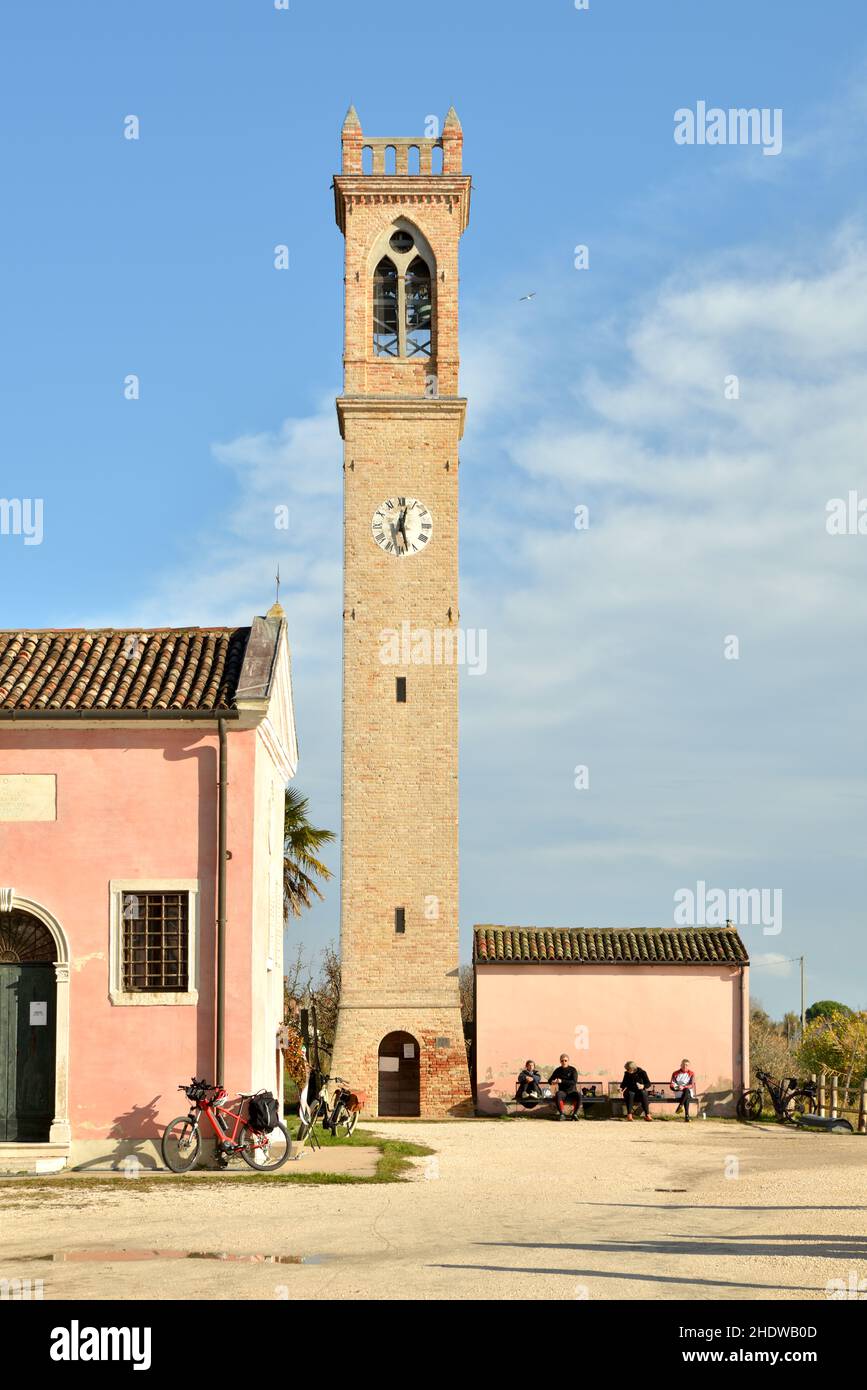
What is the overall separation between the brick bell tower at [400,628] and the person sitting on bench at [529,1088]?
62.7 inches

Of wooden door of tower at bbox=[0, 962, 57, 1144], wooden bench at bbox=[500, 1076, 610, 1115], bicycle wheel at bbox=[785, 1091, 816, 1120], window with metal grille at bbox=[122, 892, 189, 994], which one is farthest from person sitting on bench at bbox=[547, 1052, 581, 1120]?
wooden door of tower at bbox=[0, 962, 57, 1144]

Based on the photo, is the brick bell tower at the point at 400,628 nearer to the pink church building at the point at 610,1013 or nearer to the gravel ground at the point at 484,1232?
the pink church building at the point at 610,1013

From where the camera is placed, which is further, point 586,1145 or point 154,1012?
point 586,1145

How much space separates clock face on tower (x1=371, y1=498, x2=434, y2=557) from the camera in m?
36.0

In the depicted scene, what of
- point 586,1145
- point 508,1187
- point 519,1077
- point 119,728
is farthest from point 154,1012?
point 519,1077

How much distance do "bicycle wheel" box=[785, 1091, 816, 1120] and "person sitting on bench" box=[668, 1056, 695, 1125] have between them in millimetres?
2359

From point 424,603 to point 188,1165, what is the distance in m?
19.4

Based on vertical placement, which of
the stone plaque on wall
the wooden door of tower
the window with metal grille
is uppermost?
the stone plaque on wall

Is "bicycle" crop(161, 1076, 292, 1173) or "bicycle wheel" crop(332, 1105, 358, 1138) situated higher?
"bicycle" crop(161, 1076, 292, 1173)

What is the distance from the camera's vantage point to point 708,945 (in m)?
35.6

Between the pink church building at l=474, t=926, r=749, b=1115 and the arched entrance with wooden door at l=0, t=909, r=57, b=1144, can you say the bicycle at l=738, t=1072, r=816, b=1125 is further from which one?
the arched entrance with wooden door at l=0, t=909, r=57, b=1144

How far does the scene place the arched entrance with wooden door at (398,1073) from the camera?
113ft

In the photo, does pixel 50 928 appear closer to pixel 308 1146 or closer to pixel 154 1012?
pixel 154 1012
